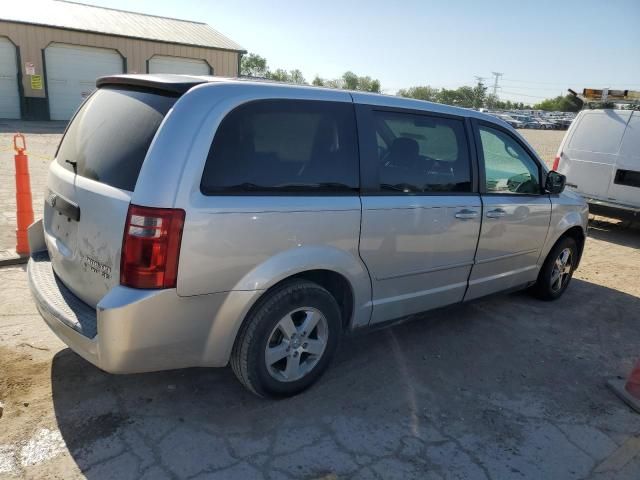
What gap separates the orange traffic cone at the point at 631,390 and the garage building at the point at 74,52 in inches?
858

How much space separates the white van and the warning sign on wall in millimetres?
22095

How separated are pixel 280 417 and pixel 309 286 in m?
0.79

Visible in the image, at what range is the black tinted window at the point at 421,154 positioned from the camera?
11.1 feet

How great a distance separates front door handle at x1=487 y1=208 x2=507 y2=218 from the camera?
4039 mm

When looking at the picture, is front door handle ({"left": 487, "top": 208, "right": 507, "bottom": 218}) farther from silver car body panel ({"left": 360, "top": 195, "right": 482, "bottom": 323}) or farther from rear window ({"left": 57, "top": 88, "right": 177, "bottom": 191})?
rear window ({"left": 57, "top": 88, "right": 177, "bottom": 191})

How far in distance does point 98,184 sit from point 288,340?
1386 mm

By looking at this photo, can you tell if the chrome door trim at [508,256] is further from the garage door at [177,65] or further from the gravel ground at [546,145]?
the garage door at [177,65]

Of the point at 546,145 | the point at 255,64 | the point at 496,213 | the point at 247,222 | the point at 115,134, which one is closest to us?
the point at 247,222

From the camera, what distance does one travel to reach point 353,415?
10.1 ft

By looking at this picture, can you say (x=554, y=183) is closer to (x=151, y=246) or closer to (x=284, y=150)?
(x=284, y=150)

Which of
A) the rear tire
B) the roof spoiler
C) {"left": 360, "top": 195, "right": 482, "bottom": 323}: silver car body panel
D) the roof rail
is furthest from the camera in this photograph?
the roof rail

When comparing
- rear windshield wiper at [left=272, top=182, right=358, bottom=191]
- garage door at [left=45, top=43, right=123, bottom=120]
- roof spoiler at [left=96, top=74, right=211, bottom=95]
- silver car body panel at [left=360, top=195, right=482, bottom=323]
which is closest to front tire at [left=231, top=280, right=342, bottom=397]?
silver car body panel at [left=360, top=195, right=482, bottom=323]

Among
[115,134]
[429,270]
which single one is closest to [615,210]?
[429,270]

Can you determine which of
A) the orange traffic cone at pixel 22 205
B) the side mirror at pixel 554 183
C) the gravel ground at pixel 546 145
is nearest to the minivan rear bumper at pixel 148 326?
the orange traffic cone at pixel 22 205
